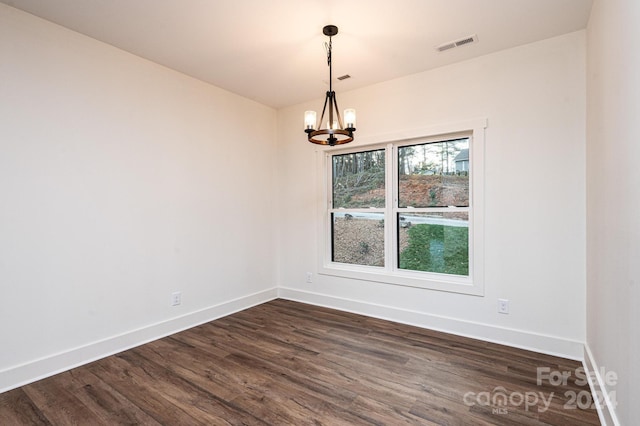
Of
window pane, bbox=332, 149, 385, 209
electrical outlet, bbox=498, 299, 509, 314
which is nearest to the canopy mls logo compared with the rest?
electrical outlet, bbox=498, 299, 509, 314

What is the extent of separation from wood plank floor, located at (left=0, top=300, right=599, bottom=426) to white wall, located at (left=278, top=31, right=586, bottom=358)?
0.87 feet

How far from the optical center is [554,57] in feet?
9.20

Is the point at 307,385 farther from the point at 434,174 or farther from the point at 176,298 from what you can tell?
the point at 434,174

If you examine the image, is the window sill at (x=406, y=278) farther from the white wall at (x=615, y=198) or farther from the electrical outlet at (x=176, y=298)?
the electrical outlet at (x=176, y=298)

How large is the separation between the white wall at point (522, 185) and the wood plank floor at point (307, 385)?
26 centimetres

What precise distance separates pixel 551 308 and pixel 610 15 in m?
2.26

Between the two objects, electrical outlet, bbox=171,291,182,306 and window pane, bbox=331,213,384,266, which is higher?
window pane, bbox=331,213,384,266

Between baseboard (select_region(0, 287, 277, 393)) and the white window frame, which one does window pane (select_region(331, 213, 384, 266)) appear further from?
baseboard (select_region(0, 287, 277, 393))

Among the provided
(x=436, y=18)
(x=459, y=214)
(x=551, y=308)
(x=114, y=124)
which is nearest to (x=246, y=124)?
(x=114, y=124)

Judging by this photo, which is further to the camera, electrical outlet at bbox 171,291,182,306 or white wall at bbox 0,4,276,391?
electrical outlet at bbox 171,291,182,306

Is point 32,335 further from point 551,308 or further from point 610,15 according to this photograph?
point 610,15

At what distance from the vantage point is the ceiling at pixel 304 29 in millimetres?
2381

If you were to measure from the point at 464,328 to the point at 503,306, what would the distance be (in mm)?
447

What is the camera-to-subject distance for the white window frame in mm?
3168
